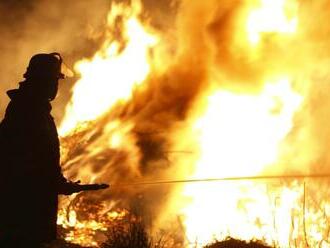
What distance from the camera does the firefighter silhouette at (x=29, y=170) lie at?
492 cm

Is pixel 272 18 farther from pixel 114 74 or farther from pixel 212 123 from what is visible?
pixel 114 74

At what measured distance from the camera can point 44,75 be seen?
539 cm

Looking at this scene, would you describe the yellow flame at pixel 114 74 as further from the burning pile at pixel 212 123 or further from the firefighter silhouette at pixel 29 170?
the firefighter silhouette at pixel 29 170

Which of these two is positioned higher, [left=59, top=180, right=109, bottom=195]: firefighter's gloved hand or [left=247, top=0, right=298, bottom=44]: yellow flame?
[left=247, top=0, right=298, bottom=44]: yellow flame

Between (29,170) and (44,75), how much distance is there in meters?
1.08

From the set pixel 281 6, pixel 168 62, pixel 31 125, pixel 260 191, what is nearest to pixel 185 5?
pixel 168 62

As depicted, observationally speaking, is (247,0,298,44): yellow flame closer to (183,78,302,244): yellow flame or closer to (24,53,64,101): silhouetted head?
(183,78,302,244): yellow flame

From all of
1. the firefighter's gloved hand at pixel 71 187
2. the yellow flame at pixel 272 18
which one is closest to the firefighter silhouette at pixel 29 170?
the firefighter's gloved hand at pixel 71 187

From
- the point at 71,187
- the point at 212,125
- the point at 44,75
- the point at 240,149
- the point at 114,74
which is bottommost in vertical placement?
the point at 71,187

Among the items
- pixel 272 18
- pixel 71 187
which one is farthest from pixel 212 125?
pixel 71 187

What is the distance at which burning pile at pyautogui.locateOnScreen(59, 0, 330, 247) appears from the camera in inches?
433

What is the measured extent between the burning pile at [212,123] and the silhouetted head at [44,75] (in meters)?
5.48

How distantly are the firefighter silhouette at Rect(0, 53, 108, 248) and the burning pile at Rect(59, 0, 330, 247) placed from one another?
5293 millimetres

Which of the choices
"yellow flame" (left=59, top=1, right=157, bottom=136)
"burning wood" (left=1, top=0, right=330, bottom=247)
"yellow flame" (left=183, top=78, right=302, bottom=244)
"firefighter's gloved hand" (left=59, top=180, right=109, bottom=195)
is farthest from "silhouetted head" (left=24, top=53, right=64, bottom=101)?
"yellow flame" (left=59, top=1, right=157, bottom=136)
